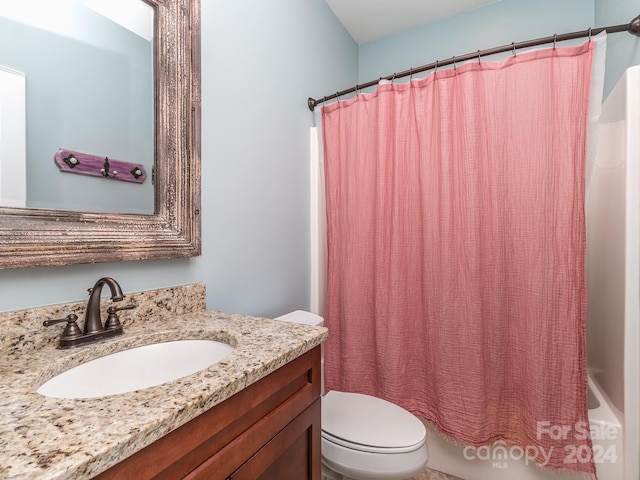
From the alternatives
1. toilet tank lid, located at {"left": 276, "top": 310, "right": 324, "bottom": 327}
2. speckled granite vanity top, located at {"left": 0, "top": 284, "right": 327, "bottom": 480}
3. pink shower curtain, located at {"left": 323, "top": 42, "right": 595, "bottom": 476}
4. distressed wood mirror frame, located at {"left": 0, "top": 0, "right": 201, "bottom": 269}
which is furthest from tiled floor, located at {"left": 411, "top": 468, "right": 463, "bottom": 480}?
distressed wood mirror frame, located at {"left": 0, "top": 0, "right": 201, "bottom": 269}

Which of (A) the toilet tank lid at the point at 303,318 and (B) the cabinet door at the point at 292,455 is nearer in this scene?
(B) the cabinet door at the point at 292,455

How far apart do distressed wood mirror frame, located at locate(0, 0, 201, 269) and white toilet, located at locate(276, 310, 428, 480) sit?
2.85 ft

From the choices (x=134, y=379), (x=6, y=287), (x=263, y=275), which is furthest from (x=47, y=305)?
(x=263, y=275)

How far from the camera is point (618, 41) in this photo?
1604mm

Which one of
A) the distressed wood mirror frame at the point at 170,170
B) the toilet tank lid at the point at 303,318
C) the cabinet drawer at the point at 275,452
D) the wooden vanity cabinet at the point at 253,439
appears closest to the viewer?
the wooden vanity cabinet at the point at 253,439

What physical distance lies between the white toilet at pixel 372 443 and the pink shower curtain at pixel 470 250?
0.31 m

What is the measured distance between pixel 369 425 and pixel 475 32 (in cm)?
246

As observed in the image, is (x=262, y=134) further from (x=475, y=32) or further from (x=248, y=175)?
(x=475, y=32)

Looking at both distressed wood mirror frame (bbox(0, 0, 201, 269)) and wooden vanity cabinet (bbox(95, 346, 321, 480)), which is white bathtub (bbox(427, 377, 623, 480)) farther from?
distressed wood mirror frame (bbox(0, 0, 201, 269))

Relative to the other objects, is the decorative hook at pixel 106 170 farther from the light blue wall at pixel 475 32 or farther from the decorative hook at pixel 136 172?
the light blue wall at pixel 475 32

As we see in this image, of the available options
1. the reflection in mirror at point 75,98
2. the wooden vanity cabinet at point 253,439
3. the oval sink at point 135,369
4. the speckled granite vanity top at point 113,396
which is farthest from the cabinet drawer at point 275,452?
the reflection in mirror at point 75,98

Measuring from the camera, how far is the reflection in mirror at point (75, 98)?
2.57ft

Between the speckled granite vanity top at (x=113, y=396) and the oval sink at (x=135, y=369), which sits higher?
the speckled granite vanity top at (x=113, y=396)

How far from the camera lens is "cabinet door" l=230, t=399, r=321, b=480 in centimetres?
69
